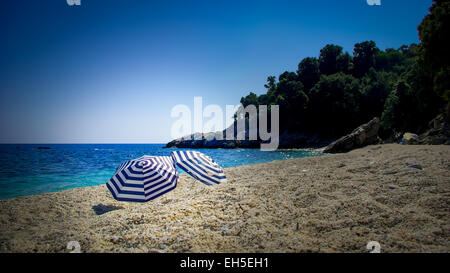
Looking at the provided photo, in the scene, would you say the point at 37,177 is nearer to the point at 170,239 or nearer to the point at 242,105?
the point at 170,239

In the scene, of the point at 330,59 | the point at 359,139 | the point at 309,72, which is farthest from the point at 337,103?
the point at 359,139

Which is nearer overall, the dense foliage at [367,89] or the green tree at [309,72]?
the dense foliage at [367,89]

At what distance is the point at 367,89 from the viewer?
4097 cm

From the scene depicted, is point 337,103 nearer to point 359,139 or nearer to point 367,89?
point 367,89

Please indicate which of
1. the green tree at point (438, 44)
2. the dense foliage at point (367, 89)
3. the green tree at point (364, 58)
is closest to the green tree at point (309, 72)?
the dense foliage at point (367, 89)

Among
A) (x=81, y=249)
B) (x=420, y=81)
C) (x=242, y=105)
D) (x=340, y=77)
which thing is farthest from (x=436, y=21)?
(x=242, y=105)

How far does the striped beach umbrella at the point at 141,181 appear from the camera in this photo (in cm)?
443

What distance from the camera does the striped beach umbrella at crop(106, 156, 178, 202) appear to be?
14.5 ft

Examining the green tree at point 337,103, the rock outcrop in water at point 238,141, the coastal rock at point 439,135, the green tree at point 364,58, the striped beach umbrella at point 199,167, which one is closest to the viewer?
the striped beach umbrella at point 199,167

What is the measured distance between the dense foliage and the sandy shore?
14.4 m

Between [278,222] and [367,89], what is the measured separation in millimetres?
48994

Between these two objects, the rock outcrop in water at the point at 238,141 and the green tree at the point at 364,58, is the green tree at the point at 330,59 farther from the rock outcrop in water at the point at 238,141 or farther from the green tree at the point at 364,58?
the rock outcrop in water at the point at 238,141

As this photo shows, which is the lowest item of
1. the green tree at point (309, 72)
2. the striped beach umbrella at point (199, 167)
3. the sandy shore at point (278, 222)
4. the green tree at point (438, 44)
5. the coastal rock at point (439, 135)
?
the sandy shore at point (278, 222)

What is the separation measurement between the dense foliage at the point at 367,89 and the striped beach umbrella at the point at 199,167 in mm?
17553
